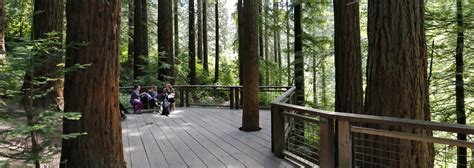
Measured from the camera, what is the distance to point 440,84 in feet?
33.2

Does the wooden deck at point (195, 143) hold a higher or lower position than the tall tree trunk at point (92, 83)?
lower

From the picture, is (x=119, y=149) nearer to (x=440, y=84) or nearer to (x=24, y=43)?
(x=24, y=43)

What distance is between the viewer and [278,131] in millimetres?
5480

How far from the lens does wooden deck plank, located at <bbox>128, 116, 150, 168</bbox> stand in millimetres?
5082

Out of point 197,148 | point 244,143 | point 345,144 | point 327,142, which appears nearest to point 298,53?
point 244,143

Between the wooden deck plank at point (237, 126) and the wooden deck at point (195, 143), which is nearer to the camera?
the wooden deck at point (195, 143)

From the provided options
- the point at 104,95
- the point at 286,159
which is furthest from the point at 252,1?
the point at 104,95

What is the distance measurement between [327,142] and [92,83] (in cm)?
259

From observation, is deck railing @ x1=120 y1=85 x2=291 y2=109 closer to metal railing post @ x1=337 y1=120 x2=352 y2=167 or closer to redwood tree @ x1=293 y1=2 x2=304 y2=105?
redwood tree @ x1=293 y1=2 x2=304 y2=105

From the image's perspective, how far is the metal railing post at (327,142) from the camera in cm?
389

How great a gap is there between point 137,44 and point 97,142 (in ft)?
35.4

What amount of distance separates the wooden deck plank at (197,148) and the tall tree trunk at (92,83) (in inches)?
62.8

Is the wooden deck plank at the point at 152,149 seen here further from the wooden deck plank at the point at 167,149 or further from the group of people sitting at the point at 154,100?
the group of people sitting at the point at 154,100

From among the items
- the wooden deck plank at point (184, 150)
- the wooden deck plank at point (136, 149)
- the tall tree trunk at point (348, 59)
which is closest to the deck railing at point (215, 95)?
the wooden deck plank at point (136, 149)
